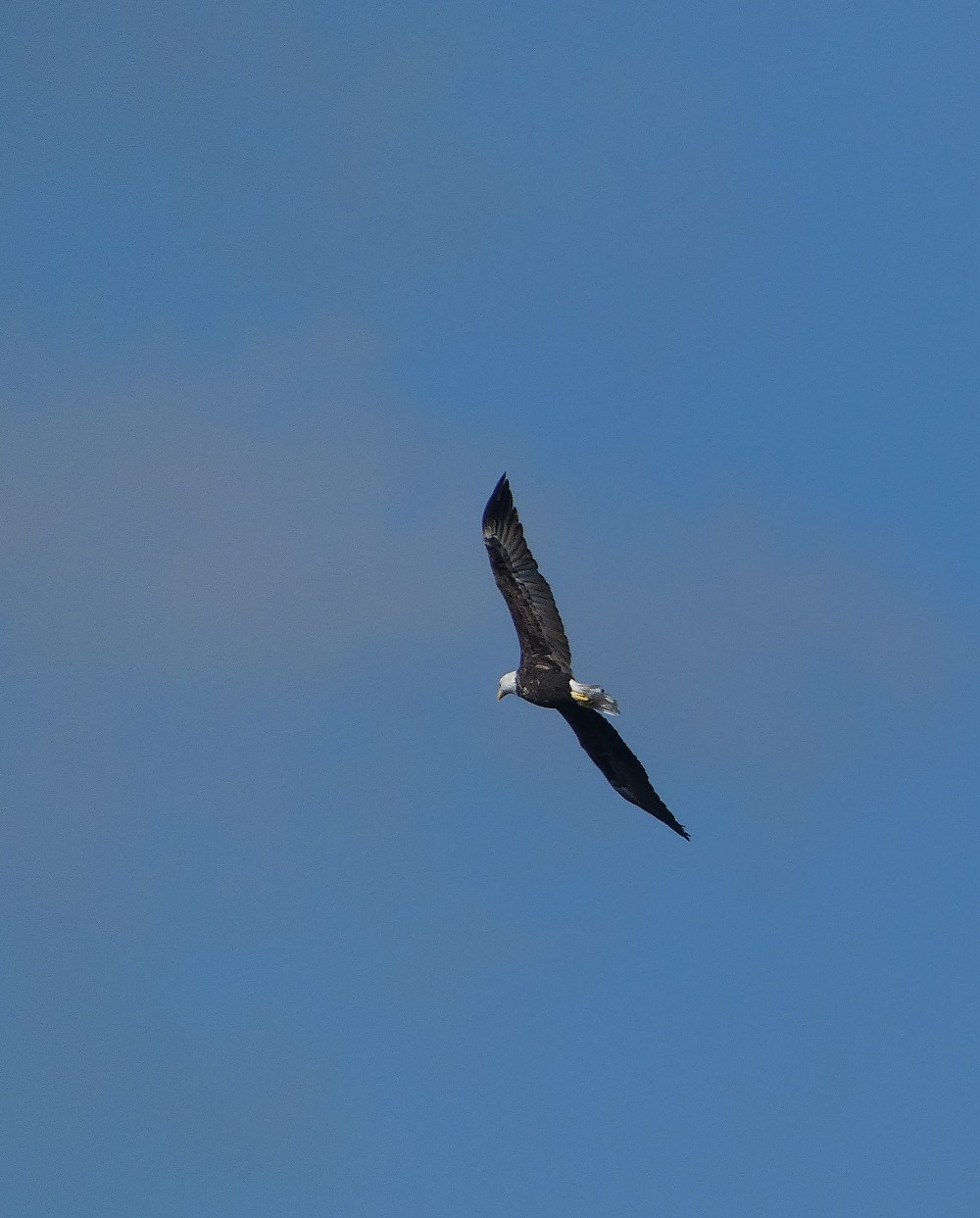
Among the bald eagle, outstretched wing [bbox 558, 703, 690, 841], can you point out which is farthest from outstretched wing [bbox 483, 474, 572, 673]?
outstretched wing [bbox 558, 703, 690, 841]

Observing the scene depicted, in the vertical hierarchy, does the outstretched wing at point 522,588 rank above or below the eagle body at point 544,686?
above

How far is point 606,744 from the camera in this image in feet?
118

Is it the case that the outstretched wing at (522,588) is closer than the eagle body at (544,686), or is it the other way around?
the eagle body at (544,686)

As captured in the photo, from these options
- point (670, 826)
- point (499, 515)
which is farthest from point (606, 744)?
point (499, 515)

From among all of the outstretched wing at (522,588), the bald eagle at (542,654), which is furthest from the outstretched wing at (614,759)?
the outstretched wing at (522,588)

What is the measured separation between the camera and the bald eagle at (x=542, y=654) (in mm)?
35344

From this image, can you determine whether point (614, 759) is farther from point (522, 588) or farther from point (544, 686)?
point (522, 588)

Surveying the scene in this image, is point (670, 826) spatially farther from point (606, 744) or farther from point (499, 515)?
point (499, 515)

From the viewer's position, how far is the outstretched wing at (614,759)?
3544cm

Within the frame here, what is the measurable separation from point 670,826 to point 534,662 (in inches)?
152

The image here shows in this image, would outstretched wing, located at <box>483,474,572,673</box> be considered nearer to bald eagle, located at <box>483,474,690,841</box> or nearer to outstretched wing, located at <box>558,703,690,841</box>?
bald eagle, located at <box>483,474,690,841</box>

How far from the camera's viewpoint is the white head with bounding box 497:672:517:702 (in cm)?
3609

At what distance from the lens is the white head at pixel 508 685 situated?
3609cm

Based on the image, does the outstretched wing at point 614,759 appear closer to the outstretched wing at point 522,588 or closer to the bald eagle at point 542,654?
the bald eagle at point 542,654
